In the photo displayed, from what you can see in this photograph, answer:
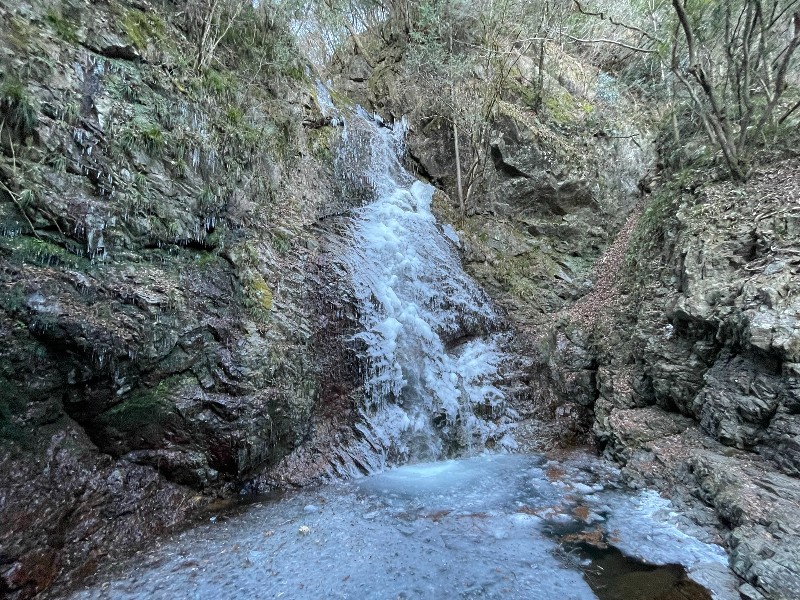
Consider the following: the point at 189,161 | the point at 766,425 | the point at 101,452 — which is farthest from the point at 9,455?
the point at 766,425

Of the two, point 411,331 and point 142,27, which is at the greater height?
point 142,27

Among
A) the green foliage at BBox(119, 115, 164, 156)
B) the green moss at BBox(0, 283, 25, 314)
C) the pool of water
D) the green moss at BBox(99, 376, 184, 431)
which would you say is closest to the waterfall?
the pool of water

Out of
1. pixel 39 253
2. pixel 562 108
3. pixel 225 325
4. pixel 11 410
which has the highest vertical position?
pixel 562 108

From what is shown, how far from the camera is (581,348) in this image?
928 cm

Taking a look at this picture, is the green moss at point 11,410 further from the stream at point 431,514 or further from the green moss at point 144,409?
the stream at point 431,514

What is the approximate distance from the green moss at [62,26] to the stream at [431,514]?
5.26m

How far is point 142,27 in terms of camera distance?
23.0 feet

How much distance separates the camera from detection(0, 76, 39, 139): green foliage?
188 inches

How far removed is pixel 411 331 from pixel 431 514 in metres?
3.90

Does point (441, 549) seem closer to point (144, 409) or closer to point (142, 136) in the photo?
point (144, 409)

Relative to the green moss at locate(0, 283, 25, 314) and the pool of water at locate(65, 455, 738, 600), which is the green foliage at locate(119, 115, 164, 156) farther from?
the pool of water at locate(65, 455, 738, 600)

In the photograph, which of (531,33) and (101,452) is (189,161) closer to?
(101,452)

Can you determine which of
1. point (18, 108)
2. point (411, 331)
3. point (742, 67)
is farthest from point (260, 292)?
point (742, 67)

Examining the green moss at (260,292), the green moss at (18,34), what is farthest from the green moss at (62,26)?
the green moss at (260,292)
